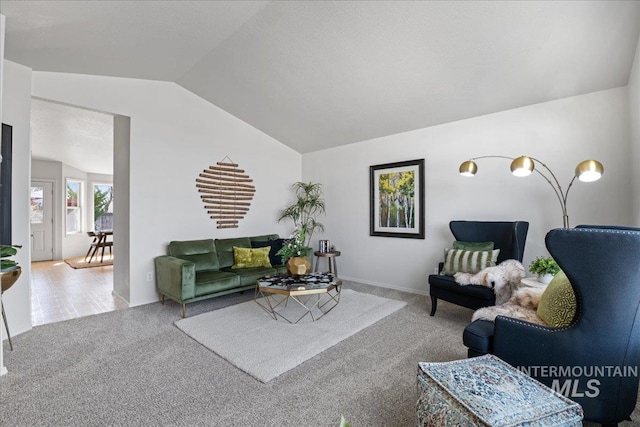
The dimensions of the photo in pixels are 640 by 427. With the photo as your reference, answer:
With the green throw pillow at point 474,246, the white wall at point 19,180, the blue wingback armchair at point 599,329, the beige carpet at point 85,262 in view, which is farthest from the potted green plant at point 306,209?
the beige carpet at point 85,262

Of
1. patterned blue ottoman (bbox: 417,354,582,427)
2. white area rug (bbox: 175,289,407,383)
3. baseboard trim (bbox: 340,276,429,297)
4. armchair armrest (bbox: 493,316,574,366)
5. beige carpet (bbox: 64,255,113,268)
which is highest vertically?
armchair armrest (bbox: 493,316,574,366)

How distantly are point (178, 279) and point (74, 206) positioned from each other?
701 cm

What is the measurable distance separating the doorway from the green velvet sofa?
5.73 meters

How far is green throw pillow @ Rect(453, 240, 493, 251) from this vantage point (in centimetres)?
335

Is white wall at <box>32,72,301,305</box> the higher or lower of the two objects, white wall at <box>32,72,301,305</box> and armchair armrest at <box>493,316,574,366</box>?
the higher

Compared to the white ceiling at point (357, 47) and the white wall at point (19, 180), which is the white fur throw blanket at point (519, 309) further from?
the white wall at point (19, 180)

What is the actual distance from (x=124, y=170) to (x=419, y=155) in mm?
4193

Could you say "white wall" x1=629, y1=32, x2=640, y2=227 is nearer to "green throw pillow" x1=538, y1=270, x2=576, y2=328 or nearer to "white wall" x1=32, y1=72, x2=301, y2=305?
"green throw pillow" x1=538, y1=270, x2=576, y2=328

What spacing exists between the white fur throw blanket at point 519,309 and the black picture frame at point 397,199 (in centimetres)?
219

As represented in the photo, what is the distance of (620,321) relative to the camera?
4.55 feet

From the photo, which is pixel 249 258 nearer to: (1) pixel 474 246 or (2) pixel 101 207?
(1) pixel 474 246

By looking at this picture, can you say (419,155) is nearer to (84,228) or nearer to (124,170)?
(124,170)

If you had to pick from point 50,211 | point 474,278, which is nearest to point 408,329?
point 474,278

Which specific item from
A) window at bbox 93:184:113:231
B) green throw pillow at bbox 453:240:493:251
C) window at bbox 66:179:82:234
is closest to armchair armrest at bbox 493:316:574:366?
green throw pillow at bbox 453:240:493:251
